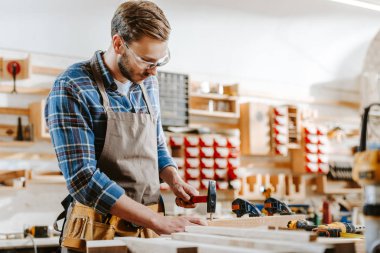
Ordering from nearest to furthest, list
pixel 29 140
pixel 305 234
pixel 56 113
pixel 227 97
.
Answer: pixel 305 234 < pixel 56 113 < pixel 29 140 < pixel 227 97

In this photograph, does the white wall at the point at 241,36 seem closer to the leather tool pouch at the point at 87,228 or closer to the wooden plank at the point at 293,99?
the wooden plank at the point at 293,99

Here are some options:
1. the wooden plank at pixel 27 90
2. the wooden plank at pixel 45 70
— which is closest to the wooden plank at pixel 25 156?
the wooden plank at pixel 27 90

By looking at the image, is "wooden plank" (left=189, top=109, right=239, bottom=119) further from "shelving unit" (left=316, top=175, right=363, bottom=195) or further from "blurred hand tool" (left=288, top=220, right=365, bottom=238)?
"blurred hand tool" (left=288, top=220, right=365, bottom=238)

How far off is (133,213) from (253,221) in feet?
1.65

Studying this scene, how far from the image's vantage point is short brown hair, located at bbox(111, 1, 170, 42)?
2.36 m

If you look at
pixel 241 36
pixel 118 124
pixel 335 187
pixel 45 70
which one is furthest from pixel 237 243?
pixel 335 187

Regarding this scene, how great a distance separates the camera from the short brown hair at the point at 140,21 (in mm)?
2361

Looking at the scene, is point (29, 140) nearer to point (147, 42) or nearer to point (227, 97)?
point (227, 97)

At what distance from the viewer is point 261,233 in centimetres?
148

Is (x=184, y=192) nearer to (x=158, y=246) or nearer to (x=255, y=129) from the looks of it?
(x=158, y=246)

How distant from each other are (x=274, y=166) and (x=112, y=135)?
15.2 feet

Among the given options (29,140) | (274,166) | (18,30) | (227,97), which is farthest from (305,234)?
(274,166)

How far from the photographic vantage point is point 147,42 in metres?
2.41

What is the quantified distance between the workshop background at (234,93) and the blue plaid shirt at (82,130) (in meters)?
2.60
